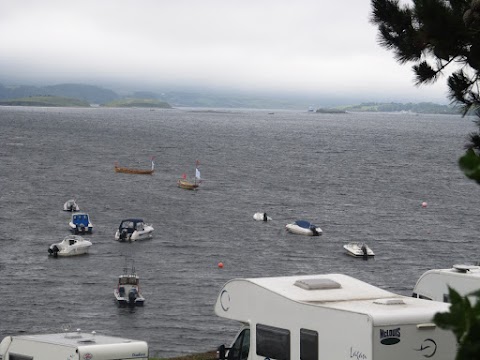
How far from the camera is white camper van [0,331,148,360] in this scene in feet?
67.5

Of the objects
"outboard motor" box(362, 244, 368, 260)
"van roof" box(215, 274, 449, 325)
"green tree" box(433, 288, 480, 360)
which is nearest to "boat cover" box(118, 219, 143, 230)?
"outboard motor" box(362, 244, 368, 260)

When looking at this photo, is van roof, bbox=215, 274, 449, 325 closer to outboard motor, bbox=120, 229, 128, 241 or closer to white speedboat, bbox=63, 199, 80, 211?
outboard motor, bbox=120, 229, 128, 241

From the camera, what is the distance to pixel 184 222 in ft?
325

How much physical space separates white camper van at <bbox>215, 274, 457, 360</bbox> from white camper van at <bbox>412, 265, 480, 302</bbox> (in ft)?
Answer: 14.0

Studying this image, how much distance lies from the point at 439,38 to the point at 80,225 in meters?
71.3

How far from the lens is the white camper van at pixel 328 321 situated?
57.5 feet

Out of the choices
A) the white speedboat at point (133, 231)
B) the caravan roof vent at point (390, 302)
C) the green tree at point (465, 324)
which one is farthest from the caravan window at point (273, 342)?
the white speedboat at point (133, 231)

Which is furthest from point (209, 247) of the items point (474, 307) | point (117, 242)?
point (474, 307)

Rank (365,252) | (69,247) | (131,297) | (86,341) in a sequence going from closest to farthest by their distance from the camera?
(86,341)
(131,297)
(69,247)
(365,252)

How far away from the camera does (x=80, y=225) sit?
8944cm

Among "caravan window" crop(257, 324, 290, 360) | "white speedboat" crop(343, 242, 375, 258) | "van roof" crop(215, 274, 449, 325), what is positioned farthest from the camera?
"white speedboat" crop(343, 242, 375, 258)

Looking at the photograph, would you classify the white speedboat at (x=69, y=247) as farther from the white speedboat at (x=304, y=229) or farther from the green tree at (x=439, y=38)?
the green tree at (x=439, y=38)

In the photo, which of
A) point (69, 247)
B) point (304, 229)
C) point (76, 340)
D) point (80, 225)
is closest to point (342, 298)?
point (76, 340)

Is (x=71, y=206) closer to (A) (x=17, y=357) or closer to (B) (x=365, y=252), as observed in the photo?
(B) (x=365, y=252)
